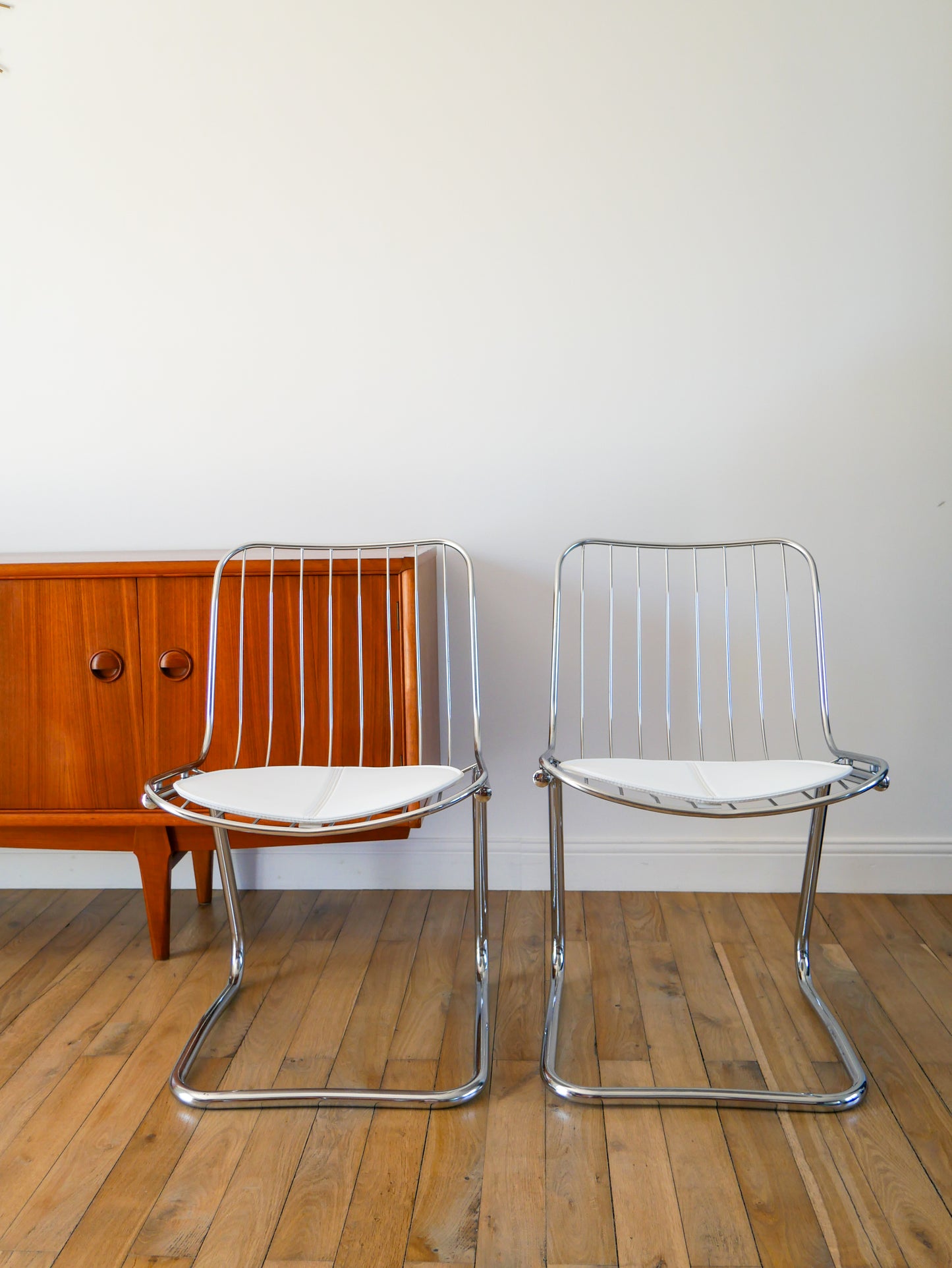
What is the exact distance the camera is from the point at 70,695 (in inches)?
74.0

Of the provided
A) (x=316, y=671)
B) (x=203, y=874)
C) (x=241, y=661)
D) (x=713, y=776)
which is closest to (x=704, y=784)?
(x=713, y=776)

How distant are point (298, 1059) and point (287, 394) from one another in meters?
1.44

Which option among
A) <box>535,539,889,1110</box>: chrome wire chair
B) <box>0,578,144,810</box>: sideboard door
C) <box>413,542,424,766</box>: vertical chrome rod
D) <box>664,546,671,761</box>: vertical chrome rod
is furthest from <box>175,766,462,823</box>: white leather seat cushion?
<box>664,546,671,761</box>: vertical chrome rod

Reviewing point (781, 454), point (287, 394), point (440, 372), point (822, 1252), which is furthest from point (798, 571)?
point (822, 1252)

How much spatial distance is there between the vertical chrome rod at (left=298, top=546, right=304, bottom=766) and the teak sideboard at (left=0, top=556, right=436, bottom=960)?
0.02 metres

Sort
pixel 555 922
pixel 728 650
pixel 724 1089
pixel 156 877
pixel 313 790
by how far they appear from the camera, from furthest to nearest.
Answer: pixel 728 650, pixel 156 877, pixel 555 922, pixel 313 790, pixel 724 1089

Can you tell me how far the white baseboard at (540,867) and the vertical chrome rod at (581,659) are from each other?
29 cm

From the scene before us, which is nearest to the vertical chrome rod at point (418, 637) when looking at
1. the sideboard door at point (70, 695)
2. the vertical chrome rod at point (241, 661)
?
the vertical chrome rod at point (241, 661)

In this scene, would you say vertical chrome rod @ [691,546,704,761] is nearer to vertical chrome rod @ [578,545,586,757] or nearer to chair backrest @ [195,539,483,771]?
vertical chrome rod @ [578,545,586,757]

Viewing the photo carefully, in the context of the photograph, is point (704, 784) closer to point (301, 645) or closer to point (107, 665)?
point (301, 645)

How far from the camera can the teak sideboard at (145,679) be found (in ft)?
6.09

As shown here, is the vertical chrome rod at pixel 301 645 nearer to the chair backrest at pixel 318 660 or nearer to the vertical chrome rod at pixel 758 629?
the chair backrest at pixel 318 660

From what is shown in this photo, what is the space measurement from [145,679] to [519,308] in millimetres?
1174

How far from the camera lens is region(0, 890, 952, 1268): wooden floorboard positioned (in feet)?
3.88
